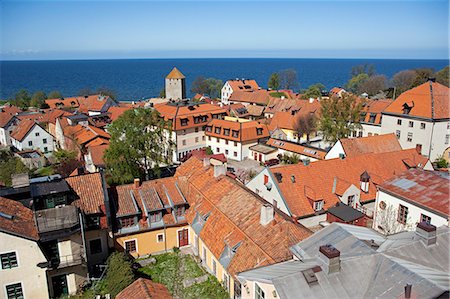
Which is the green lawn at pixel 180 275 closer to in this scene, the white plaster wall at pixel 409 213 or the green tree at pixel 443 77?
the white plaster wall at pixel 409 213

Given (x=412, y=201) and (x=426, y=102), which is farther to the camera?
(x=426, y=102)

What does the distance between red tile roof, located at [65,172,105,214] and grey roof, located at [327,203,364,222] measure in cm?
1938

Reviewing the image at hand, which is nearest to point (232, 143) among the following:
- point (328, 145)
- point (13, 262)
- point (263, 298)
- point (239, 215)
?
point (328, 145)

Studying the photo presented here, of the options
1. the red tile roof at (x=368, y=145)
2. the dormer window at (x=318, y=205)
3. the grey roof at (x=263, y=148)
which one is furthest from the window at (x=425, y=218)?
the grey roof at (x=263, y=148)

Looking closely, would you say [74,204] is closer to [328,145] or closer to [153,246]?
[153,246]

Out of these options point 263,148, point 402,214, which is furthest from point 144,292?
point 263,148

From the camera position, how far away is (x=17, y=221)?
2414cm

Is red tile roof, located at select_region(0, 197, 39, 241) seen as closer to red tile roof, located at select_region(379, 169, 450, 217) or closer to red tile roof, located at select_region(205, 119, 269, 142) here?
red tile roof, located at select_region(379, 169, 450, 217)

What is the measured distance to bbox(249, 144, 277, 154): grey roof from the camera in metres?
54.2

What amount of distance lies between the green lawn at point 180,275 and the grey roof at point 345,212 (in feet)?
38.3

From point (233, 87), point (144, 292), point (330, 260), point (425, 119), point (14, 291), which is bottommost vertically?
point (14, 291)

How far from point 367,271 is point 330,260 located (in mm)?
1681

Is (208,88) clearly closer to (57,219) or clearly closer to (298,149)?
(298,149)

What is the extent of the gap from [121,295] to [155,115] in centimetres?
2673
